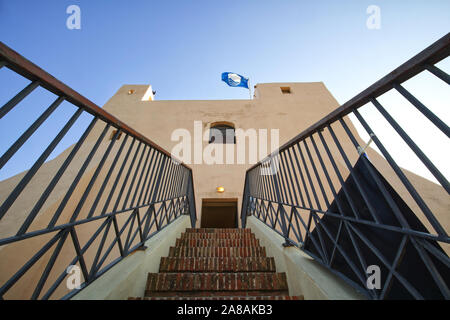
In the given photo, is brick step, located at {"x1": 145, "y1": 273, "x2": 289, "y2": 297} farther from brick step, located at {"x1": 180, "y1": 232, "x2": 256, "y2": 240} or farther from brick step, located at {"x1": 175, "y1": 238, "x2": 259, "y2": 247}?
brick step, located at {"x1": 180, "y1": 232, "x2": 256, "y2": 240}

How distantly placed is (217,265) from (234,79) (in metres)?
8.89

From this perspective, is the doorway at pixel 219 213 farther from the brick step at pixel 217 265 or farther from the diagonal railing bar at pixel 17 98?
the diagonal railing bar at pixel 17 98

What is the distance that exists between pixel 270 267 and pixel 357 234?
112 cm

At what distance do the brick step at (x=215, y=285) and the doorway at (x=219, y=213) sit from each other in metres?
4.51

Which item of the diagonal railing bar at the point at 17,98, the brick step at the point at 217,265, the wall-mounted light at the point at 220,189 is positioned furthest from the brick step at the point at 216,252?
the wall-mounted light at the point at 220,189

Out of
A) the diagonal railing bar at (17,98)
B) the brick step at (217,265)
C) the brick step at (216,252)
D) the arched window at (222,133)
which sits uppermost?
the arched window at (222,133)

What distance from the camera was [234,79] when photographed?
29.6ft

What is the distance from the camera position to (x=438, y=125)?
2.17ft

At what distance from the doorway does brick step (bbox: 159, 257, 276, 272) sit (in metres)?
4.17

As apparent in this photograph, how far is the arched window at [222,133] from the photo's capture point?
23.1 feet

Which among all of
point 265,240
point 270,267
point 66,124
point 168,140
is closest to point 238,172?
point 168,140

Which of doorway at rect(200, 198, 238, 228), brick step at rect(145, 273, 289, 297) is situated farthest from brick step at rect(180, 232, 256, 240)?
doorway at rect(200, 198, 238, 228)

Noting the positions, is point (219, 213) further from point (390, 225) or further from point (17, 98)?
point (17, 98)
